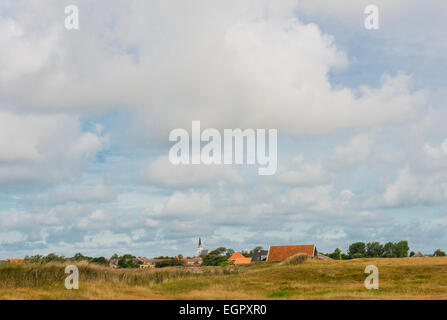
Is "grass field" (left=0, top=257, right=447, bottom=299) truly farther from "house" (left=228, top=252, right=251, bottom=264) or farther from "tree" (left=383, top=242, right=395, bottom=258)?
"tree" (left=383, top=242, right=395, bottom=258)

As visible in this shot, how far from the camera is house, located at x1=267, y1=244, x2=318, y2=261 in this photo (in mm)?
93688

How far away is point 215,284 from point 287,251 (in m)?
60.3

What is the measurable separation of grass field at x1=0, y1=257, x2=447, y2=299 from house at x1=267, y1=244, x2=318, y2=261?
44.5m

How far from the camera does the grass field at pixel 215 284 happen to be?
2977 cm

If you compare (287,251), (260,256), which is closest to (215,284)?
(287,251)

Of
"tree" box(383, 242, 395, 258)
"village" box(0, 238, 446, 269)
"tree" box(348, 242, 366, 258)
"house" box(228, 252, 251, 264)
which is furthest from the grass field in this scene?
"tree" box(383, 242, 395, 258)

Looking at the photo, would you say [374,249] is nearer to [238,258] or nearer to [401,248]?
[401,248]

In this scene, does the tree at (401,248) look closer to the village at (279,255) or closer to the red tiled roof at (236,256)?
the village at (279,255)

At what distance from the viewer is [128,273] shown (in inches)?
1727
